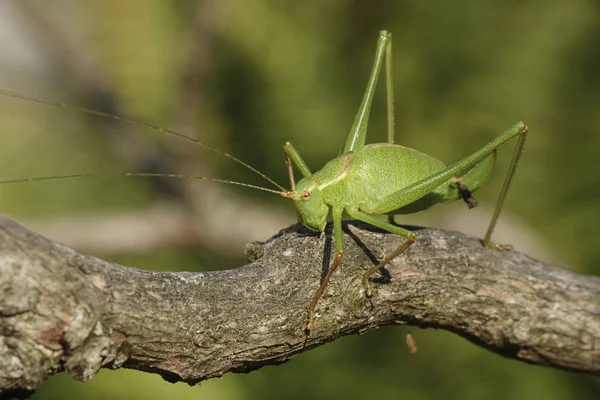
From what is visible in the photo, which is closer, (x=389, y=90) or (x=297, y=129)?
(x=389, y=90)

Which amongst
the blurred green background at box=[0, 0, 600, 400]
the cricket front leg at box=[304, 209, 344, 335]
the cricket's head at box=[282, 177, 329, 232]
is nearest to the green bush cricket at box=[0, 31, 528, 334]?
the cricket's head at box=[282, 177, 329, 232]

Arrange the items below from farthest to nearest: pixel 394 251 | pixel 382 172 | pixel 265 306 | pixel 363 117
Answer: pixel 363 117 < pixel 382 172 < pixel 394 251 < pixel 265 306

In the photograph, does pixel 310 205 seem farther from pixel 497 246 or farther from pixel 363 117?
pixel 497 246

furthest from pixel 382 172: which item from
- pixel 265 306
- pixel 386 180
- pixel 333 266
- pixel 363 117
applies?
pixel 265 306

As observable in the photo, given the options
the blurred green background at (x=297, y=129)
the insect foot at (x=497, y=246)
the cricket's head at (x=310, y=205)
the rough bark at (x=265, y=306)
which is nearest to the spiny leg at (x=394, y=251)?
the rough bark at (x=265, y=306)

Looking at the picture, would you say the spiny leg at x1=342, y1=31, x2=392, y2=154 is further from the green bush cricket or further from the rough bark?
the rough bark

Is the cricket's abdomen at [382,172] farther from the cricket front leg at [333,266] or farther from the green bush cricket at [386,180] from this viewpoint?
the cricket front leg at [333,266]

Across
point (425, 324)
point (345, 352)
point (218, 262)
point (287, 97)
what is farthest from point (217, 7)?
point (425, 324)
